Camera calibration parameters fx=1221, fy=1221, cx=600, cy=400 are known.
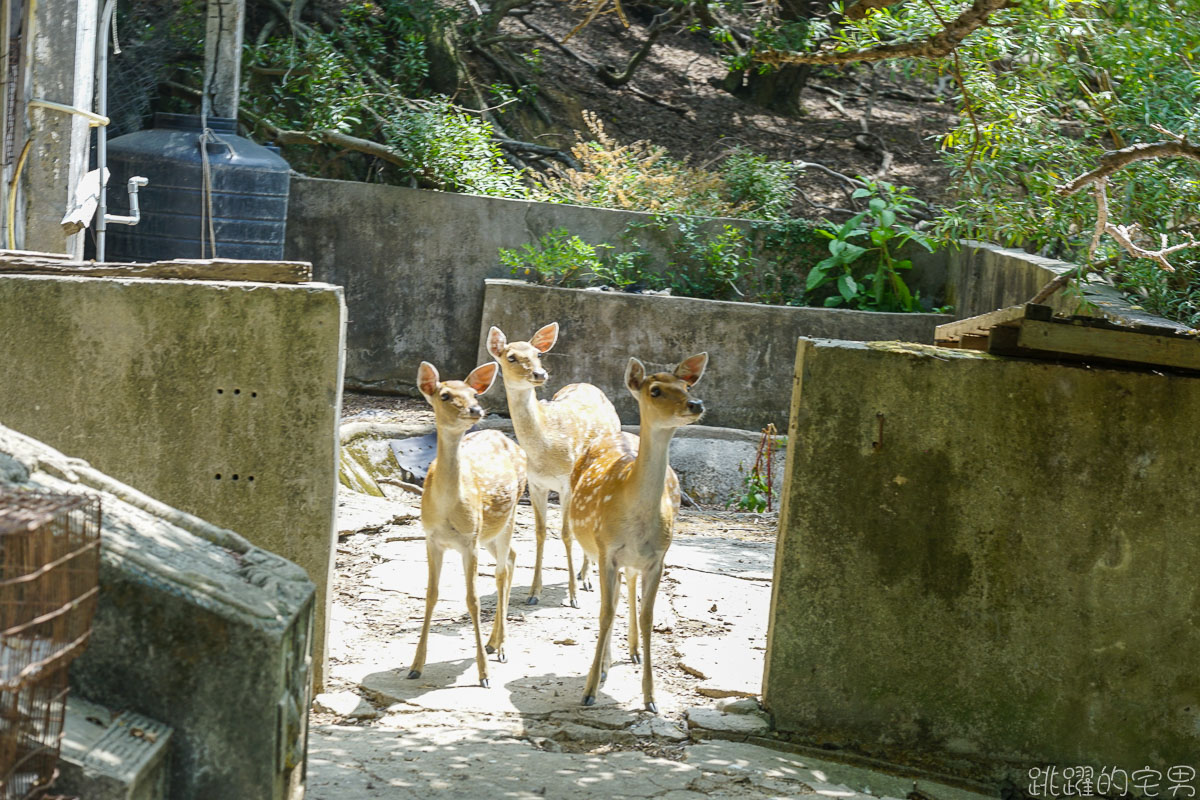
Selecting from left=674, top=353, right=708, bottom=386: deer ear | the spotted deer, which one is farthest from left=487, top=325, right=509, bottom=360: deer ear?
left=674, top=353, right=708, bottom=386: deer ear

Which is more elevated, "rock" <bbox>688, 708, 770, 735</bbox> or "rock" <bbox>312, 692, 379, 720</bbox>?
"rock" <bbox>688, 708, 770, 735</bbox>

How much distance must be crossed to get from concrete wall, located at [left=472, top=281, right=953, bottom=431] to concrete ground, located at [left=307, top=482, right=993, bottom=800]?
3.36 metres

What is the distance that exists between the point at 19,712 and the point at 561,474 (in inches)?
208

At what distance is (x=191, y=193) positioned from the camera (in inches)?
417

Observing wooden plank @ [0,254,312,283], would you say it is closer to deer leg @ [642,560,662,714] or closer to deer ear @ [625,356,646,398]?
deer ear @ [625,356,646,398]

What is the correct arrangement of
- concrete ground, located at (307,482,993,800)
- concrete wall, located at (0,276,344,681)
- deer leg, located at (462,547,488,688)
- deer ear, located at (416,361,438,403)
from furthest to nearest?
deer ear, located at (416,361,438,403) < deer leg, located at (462,547,488,688) < concrete wall, located at (0,276,344,681) < concrete ground, located at (307,482,993,800)

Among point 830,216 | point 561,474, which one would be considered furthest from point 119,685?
point 830,216

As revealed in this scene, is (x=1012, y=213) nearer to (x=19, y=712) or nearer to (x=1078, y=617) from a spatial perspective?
(x=1078, y=617)

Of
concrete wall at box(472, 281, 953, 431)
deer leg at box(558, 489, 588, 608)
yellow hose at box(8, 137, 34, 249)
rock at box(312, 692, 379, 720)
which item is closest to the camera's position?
rock at box(312, 692, 379, 720)

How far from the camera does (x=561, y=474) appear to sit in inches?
314

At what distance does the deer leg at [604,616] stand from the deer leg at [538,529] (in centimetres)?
149

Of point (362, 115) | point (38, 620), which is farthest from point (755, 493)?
point (38, 620)

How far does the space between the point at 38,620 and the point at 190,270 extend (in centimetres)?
301

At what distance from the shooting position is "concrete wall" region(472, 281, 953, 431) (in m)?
11.8
